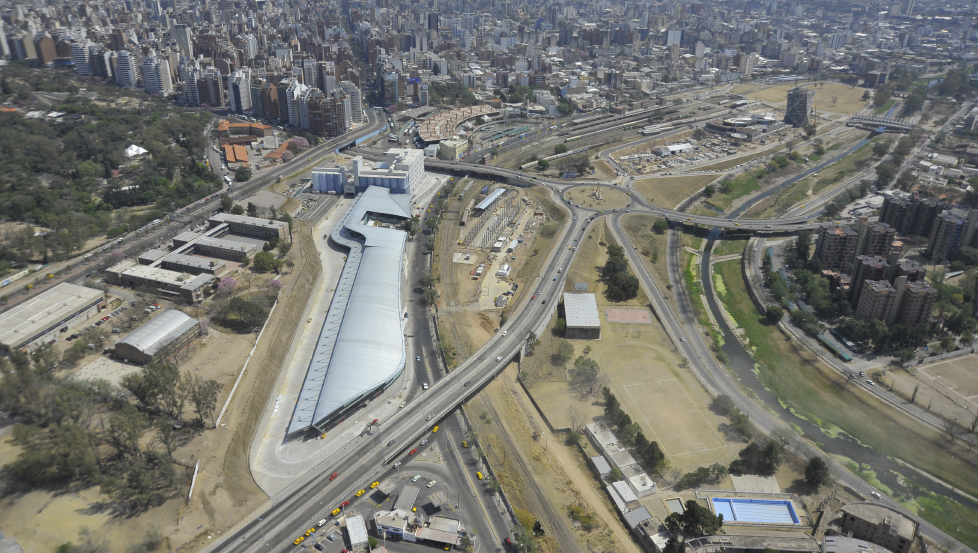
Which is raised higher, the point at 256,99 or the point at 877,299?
the point at 256,99

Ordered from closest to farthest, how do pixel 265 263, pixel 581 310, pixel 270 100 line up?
1. pixel 581 310
2. pixel 265 263
3. pixel 270 100

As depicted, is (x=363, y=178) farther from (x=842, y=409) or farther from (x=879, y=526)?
(x=879, y=526)

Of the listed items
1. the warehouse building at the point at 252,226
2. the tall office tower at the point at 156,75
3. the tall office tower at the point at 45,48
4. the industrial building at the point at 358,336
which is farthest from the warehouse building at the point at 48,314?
the tall office tower at the point at 45,48

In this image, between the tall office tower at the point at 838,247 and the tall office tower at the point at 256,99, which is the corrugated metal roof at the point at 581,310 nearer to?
the tall office tower at the point at 838,247

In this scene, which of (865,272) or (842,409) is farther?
(865,272)

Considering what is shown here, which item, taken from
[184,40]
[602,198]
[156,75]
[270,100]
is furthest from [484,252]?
[184,40]

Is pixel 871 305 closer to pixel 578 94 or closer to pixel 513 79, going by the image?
pixel 578 94

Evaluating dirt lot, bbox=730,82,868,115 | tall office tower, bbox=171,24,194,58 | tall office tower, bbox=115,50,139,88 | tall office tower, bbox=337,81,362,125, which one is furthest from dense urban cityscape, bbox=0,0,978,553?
tall office tower, bbox=171,24,194,58
